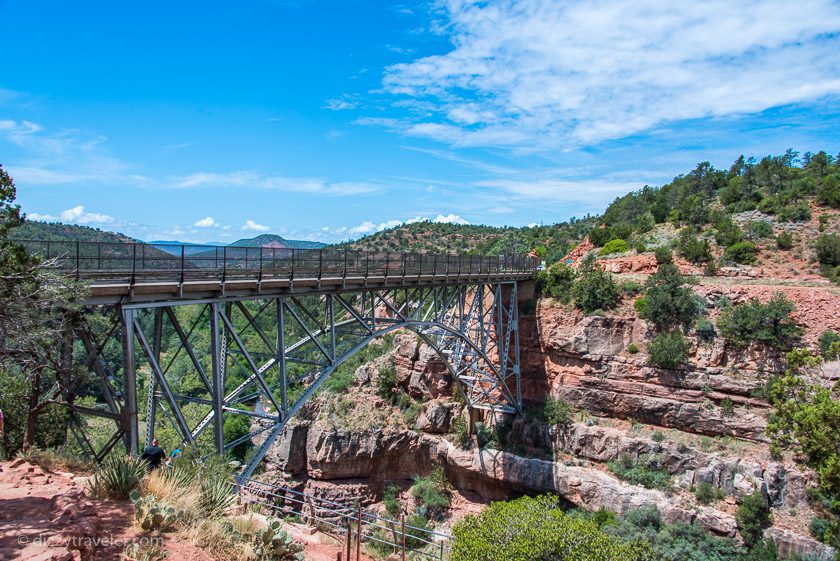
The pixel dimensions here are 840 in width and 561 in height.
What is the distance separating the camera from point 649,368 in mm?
24359

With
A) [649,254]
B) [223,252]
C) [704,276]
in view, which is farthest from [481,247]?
[223,252]

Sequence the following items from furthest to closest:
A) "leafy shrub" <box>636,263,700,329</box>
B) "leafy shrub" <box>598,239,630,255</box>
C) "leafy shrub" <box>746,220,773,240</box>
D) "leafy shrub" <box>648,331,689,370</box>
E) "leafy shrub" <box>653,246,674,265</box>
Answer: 1. "leafy shrub" <box>598,239,630,255</box>
2. "leafy shrub" <box>746,220,773,240</box>
3. "leafy shrub" <box>653,246,674,265</box>
4. "leafy shrub" <box>636,263,700,329</box>
5. "leafy shrub" <box>648,331,689,370</box>

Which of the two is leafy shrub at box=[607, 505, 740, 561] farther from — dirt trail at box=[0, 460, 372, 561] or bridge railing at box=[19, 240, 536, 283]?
dirt trail at box=[0, 460, 372, 561]

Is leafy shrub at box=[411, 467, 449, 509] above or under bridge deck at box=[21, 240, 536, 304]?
under

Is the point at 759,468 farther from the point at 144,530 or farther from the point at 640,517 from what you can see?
the point at 144,530

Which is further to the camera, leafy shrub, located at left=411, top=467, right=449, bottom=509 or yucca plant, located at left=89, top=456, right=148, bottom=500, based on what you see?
leafy shrub, located at left=411, top=467, right=449, bottom=509

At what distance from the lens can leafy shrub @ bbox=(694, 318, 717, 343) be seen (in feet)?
77.9

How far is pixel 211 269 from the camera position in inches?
415

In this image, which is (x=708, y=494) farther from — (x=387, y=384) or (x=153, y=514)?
(x=153, y=514)

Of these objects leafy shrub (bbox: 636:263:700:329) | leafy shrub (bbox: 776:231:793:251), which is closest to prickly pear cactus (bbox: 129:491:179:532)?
leafy shrub (bbox: 636:263:700:329)

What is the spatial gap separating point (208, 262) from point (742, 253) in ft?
98.8

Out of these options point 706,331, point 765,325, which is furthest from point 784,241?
point 706,331

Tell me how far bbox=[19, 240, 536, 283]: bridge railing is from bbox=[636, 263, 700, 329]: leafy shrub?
1311cm

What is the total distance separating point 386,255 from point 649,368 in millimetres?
15018
